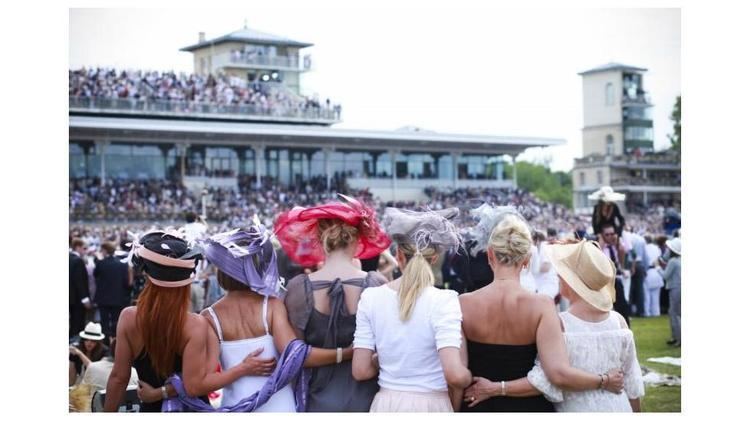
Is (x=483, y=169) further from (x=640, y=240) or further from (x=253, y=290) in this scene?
(x=253, y=290)

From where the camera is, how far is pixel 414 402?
5051mm

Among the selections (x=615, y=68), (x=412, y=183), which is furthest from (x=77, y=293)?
(x=615, y=68)

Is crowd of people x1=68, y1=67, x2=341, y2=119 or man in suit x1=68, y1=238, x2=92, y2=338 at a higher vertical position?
crowd of people x1=68, y1=67, x2=341, y2=119

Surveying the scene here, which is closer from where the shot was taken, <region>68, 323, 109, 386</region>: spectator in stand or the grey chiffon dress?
the grey chiffon dress

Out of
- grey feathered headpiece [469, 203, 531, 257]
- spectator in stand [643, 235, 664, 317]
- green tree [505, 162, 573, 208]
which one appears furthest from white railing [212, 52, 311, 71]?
grey feathered headpiece [469, 203, 531, 257]

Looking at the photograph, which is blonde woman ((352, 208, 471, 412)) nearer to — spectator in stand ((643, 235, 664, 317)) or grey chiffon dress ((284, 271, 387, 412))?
grey chiffon dress ((284, 271, 387, 412))

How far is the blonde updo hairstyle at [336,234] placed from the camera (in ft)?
17.6

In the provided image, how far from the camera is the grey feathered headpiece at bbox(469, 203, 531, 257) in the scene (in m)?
5.45

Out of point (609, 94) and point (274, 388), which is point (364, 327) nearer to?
point (274, 388)

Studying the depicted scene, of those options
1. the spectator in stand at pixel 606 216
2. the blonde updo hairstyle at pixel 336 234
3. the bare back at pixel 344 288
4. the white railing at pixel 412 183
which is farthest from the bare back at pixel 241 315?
the white railing at pixel 412 183
